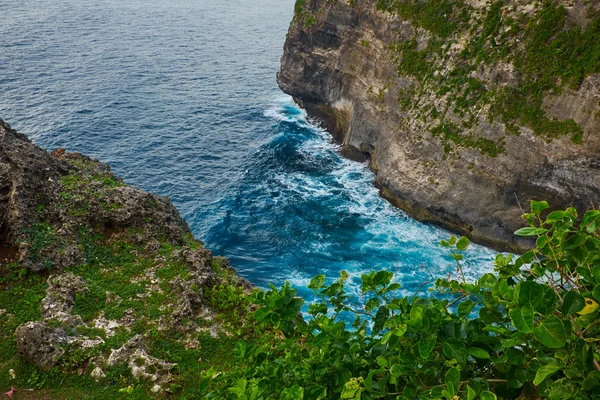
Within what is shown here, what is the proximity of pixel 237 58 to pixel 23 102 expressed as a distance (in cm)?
3424

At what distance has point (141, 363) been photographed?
14.3 m

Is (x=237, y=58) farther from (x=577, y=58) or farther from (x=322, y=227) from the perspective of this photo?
(x=577, y=58)

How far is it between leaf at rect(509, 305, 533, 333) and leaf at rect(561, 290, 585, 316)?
53 cm

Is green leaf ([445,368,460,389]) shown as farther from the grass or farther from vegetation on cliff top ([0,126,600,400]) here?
the grass

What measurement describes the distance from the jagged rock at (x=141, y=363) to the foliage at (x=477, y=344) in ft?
32.4

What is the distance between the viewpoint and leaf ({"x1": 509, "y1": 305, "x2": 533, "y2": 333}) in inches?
126

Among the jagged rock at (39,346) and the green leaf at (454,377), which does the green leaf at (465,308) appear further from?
the jagged rock at (39,346)

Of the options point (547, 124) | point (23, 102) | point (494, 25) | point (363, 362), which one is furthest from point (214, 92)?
point (363, 362)

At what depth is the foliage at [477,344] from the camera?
11.5ft

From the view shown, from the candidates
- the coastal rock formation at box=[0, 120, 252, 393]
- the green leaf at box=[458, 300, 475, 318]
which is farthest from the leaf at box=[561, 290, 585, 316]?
the coastal rock formation at box=[0, 120, 252, 393]

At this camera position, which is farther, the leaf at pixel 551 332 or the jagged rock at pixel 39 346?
the jagged rock at pixel 39 346

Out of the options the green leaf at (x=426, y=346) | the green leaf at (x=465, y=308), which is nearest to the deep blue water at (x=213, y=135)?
the green leaf at (x=465, y=308)

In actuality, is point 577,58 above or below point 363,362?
above

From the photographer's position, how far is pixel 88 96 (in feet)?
184
